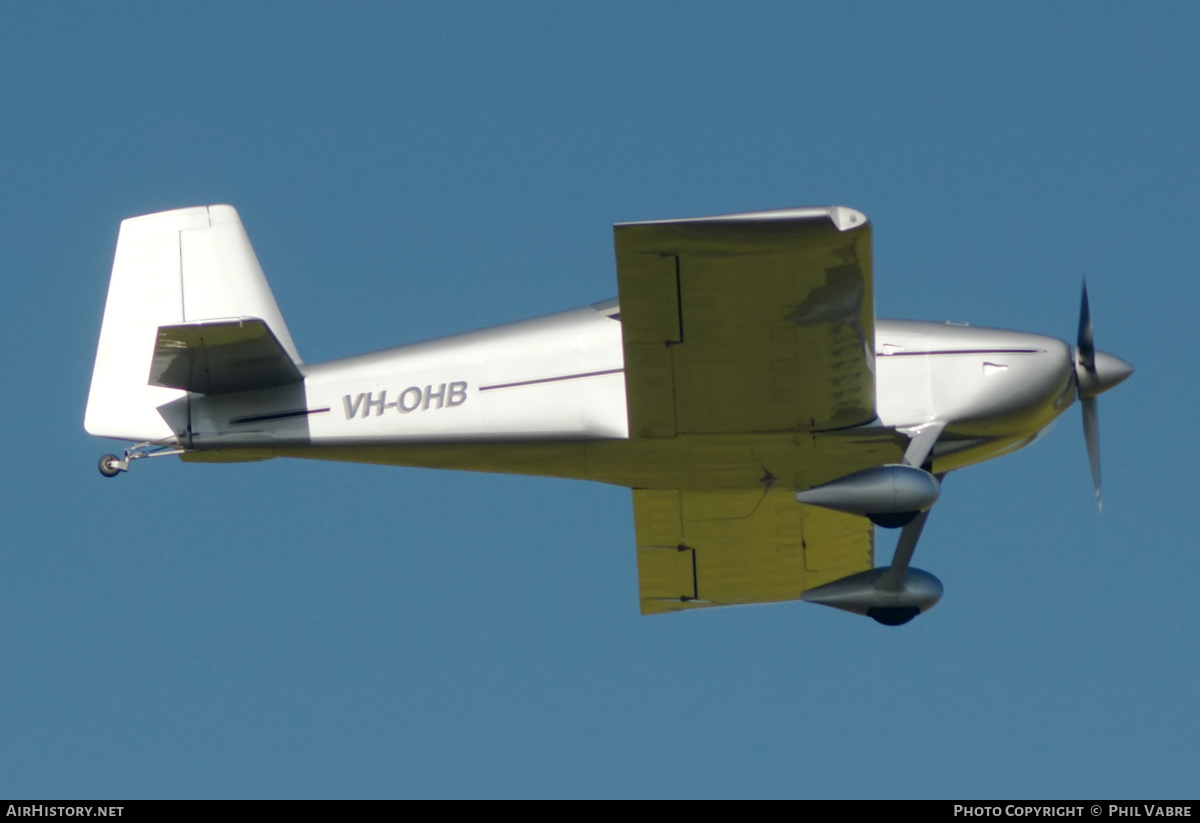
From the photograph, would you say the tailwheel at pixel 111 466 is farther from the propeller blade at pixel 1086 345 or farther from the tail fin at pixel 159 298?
the propeller blade at pixel 1086 345

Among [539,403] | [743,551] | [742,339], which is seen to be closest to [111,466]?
[539,403]

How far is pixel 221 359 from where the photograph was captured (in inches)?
477

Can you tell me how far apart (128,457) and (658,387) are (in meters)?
4.02

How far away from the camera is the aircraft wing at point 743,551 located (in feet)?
45.3

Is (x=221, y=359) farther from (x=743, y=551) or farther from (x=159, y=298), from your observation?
(x=743, y=551)

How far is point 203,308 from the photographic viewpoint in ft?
44.0

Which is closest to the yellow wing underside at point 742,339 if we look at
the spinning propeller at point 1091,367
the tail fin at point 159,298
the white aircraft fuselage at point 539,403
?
the white aircraft fuselage at point 539,403

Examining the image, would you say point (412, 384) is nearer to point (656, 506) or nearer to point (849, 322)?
point (656, 506)

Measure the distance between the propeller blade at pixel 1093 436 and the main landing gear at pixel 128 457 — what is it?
7.14 metres

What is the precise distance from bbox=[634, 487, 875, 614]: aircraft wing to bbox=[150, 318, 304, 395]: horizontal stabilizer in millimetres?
3248

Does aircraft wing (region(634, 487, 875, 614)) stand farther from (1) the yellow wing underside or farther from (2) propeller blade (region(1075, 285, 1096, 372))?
(2) propeller blade (region(1075, 285, 1096, 372))
